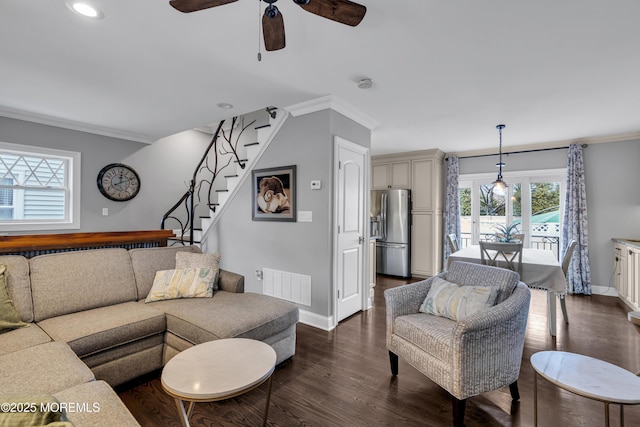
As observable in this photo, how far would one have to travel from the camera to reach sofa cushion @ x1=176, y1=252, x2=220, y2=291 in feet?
9.30

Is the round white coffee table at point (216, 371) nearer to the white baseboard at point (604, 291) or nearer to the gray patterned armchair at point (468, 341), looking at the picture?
the gray patterned armchair at point (468, 341)

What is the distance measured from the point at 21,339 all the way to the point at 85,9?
2.04 m

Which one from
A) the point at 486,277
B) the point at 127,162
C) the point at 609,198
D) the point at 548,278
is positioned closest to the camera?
the point at 486,277

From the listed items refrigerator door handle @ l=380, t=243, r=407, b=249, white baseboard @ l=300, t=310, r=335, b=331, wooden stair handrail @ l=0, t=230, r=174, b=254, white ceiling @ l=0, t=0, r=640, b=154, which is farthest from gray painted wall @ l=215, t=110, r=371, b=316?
refrigerator door handle @ l=380, t=243, r=407, b=249

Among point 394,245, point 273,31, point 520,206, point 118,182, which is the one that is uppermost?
point 273,31

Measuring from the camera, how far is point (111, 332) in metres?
2.00

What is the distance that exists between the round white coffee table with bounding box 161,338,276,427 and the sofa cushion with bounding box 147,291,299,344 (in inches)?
12.8

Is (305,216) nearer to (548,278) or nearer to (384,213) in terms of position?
(548,278)

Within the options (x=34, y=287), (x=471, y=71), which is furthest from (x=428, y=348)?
(x=34, y=287)

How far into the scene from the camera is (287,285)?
360 centimetres

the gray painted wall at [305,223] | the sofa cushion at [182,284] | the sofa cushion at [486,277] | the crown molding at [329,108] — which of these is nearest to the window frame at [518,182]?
the gray painted wall at [305,223]

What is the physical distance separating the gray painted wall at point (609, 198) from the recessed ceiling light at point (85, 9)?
6.36m

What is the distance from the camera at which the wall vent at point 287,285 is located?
135 inches

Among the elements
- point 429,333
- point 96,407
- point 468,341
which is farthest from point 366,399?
point 96,407
